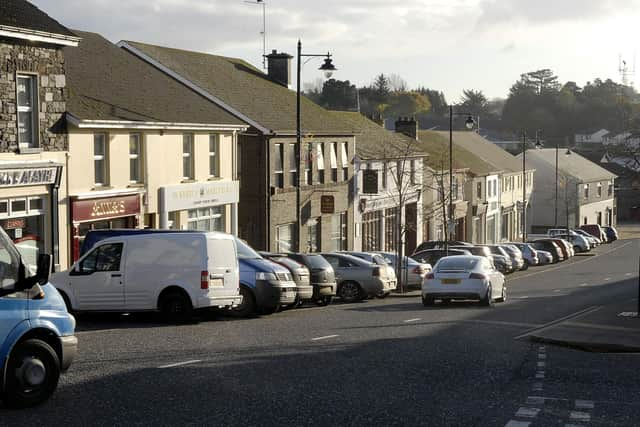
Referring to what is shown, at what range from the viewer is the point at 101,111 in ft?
100

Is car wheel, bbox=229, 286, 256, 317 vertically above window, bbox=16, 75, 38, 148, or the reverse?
window, bbox=16, 75, 38, 148

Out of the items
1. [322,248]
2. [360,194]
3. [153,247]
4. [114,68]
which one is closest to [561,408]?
[153,247]

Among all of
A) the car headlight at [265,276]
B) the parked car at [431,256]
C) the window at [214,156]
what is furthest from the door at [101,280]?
the parked car at [431,256]

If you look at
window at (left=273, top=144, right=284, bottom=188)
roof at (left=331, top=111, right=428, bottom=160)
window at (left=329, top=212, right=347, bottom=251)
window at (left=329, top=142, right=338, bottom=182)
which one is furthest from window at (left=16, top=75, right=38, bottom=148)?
roof at (left=331, top=111, right=428, bottom=160)

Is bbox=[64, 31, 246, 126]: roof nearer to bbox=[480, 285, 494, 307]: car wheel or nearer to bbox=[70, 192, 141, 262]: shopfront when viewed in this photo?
bbox=[70, 192, 141, 262]: shopfront

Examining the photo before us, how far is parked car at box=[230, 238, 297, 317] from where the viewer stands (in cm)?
2298

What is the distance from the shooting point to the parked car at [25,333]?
1045cm

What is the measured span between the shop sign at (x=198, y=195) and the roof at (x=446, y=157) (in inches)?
957

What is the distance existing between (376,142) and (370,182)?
228 inches

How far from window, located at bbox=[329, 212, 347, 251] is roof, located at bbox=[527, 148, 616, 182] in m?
48.9

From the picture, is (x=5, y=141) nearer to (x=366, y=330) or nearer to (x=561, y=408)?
(x=366, y=330)

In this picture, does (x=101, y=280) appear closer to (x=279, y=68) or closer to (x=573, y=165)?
(x=279, y=68)

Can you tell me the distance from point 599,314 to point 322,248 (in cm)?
2550

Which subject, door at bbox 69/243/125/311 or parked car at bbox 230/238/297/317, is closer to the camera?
door at bbox 69/243/125/311
